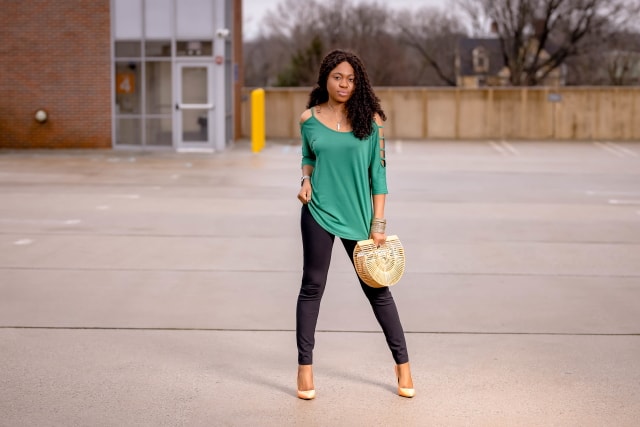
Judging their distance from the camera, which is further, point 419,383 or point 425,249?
point 425,249

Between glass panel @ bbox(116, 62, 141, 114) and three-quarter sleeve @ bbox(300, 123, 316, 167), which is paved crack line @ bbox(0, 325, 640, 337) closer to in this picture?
three-quarter sleeve @ bbox(300, 123, 316, 167)

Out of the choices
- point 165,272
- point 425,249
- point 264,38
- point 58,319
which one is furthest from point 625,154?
point 264,38

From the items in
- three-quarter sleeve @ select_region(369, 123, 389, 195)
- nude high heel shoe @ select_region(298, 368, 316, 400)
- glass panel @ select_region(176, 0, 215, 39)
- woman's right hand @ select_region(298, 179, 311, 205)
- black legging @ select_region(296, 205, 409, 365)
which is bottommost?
nude high heel shoe @ select_region(298, 368, 316, 400)

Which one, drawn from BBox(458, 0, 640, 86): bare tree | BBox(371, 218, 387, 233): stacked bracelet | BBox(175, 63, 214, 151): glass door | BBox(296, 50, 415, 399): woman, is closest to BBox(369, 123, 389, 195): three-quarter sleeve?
BBox(296, 50, 415, 399): woman

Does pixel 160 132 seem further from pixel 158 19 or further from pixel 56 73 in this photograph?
pixel 56 73

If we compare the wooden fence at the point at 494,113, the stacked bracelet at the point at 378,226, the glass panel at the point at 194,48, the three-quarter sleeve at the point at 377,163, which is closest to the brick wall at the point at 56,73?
the glass panel at the point at 194,48

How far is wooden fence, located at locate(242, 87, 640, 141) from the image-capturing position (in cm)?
2956

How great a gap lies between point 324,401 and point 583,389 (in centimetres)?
135

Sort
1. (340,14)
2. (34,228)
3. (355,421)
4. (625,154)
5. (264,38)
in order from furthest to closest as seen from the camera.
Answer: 1. (264,38)
2. (340,14)
3. (625,154)
4. (34,228)
5. (355,421)

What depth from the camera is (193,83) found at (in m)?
25.1

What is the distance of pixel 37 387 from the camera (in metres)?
5.59

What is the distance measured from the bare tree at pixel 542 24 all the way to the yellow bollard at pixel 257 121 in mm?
23404

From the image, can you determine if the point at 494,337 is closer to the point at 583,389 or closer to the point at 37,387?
the point at 583,389

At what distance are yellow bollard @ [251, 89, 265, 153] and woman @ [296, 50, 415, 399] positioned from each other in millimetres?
19348
